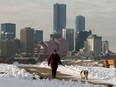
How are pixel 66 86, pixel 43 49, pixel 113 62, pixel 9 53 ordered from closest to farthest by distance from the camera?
pixel 66 86
pixel 113 62
pixel 43 49
pixel 9 53

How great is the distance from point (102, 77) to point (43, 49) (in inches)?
5511

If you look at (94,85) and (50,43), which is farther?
(50,43)

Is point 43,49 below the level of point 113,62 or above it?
below

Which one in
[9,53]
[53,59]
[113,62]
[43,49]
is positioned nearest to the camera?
[53,59]

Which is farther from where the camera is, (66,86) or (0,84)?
(66,86)

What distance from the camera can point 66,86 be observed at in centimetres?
1834

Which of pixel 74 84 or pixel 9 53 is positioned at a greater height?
pixel 74 84

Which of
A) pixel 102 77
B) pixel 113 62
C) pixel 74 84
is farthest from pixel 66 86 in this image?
pixel 113 62

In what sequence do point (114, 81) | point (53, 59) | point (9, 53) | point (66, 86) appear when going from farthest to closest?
point (9, 53) < point (53, 59) < point (114, 81) < point (66, 86)

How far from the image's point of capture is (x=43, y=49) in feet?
537

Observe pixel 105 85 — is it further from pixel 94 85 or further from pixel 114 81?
pixel 114 81

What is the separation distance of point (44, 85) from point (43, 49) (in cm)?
14568

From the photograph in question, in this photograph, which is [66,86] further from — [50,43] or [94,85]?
[50,43]

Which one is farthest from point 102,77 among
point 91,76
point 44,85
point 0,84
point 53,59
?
point 0,84
